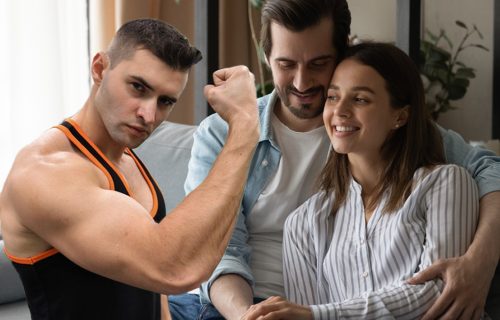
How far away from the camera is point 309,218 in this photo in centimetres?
199

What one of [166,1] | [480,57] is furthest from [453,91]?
[166,1]

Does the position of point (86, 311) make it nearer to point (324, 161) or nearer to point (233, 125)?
point (233, 125)

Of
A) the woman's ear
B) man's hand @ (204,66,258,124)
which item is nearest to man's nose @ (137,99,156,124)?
man's hand @ (204,66,258,124)

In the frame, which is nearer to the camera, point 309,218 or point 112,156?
point 112,156

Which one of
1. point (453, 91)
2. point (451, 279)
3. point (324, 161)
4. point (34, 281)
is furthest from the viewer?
point (453, 91)

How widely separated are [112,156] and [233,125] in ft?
0.91

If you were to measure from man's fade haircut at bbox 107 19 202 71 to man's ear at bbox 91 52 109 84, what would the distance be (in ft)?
0.04

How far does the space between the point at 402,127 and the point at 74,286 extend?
97 cm

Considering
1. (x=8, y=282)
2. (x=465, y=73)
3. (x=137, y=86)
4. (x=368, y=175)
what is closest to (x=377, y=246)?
(x=368, y=175)

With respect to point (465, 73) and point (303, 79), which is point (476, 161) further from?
point (465, 73)

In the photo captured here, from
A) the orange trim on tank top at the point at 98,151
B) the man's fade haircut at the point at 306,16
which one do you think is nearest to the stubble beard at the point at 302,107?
the man's fade haircut at the point at 306,16

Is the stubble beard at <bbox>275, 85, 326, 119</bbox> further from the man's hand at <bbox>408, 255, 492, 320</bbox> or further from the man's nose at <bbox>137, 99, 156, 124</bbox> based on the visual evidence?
the man's nose at <bbox>137, 99, 156, 124</bbox>

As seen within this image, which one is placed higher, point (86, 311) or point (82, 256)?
point (82, 256)

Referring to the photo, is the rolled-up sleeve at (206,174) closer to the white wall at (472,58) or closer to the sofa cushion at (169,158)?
the sofa cushion at (169,158)
